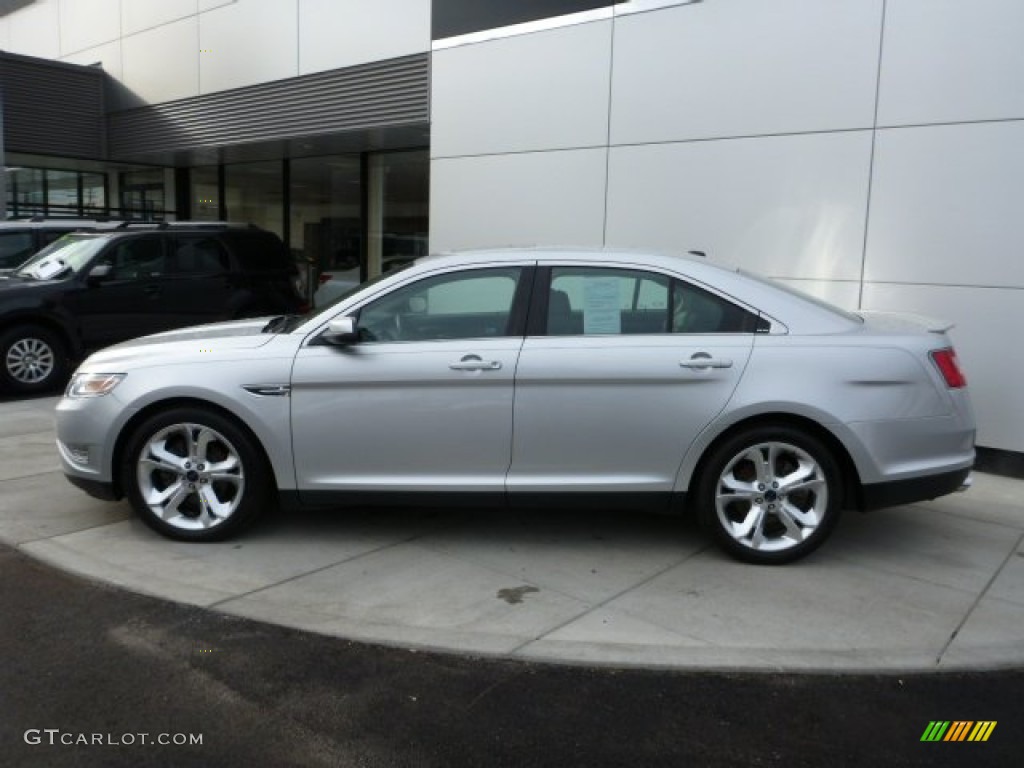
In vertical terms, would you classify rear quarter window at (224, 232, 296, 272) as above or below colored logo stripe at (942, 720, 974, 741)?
above

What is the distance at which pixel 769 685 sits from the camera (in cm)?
354

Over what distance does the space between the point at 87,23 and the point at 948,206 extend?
15.9 meters

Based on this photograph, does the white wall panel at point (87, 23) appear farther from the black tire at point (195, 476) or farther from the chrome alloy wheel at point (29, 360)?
the black tire at point (195, 476)

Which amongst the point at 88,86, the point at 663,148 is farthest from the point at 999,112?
the point at 88,86

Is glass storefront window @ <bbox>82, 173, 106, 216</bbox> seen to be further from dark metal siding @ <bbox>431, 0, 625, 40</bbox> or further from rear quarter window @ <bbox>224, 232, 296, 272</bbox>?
dark metal siding @ <bbox>431, 0, 625, 40</bbox>

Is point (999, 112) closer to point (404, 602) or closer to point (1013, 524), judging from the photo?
point (1013, 524)

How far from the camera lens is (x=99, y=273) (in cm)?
970

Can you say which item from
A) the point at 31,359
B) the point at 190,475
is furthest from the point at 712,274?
the point at 31,359

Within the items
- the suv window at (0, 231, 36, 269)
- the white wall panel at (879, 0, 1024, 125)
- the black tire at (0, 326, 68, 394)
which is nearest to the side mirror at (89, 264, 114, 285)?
the black tire at (0, 326, 68, 394)

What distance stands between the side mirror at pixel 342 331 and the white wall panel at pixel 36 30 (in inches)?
644

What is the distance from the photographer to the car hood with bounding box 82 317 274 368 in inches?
192

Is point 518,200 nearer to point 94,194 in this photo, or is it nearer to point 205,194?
point 205,194

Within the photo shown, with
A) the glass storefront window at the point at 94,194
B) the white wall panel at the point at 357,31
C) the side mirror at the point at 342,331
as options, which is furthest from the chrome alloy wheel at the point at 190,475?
the glass storefront window at the point at 94,194

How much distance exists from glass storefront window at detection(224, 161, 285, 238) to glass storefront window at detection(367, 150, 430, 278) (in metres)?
2.66
